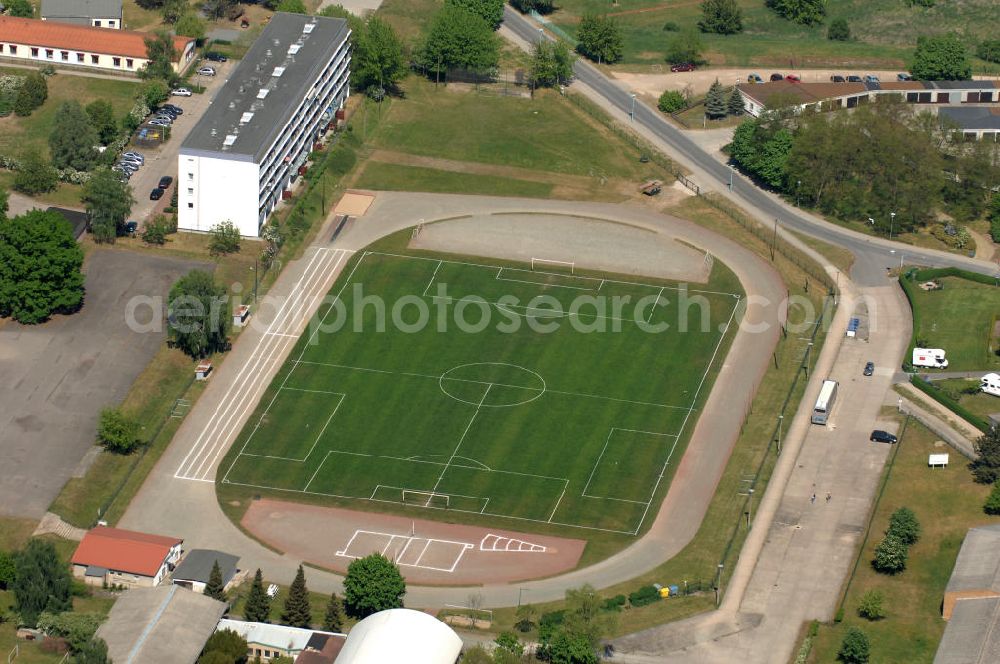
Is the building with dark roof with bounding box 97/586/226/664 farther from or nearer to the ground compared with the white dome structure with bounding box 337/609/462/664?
nearer to the ground

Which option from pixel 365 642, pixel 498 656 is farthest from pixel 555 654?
Result: pixel 365 642

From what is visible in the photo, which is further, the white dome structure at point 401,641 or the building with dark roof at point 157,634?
the building with dark roof at point 157,634

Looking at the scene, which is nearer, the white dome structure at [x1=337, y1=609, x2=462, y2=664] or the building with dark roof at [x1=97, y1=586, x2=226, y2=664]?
the white dome structure at [x1=337, y1=609, x2=462, y2=664]

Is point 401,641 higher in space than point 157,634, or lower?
higher

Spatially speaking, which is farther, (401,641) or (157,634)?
(157,634)

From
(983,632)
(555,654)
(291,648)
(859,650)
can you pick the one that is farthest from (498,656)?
(983,632)

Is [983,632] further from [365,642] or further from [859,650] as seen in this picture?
[365,642]

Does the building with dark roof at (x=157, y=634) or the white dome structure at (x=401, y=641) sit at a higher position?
the white dome structure at (x=401, y=641)
